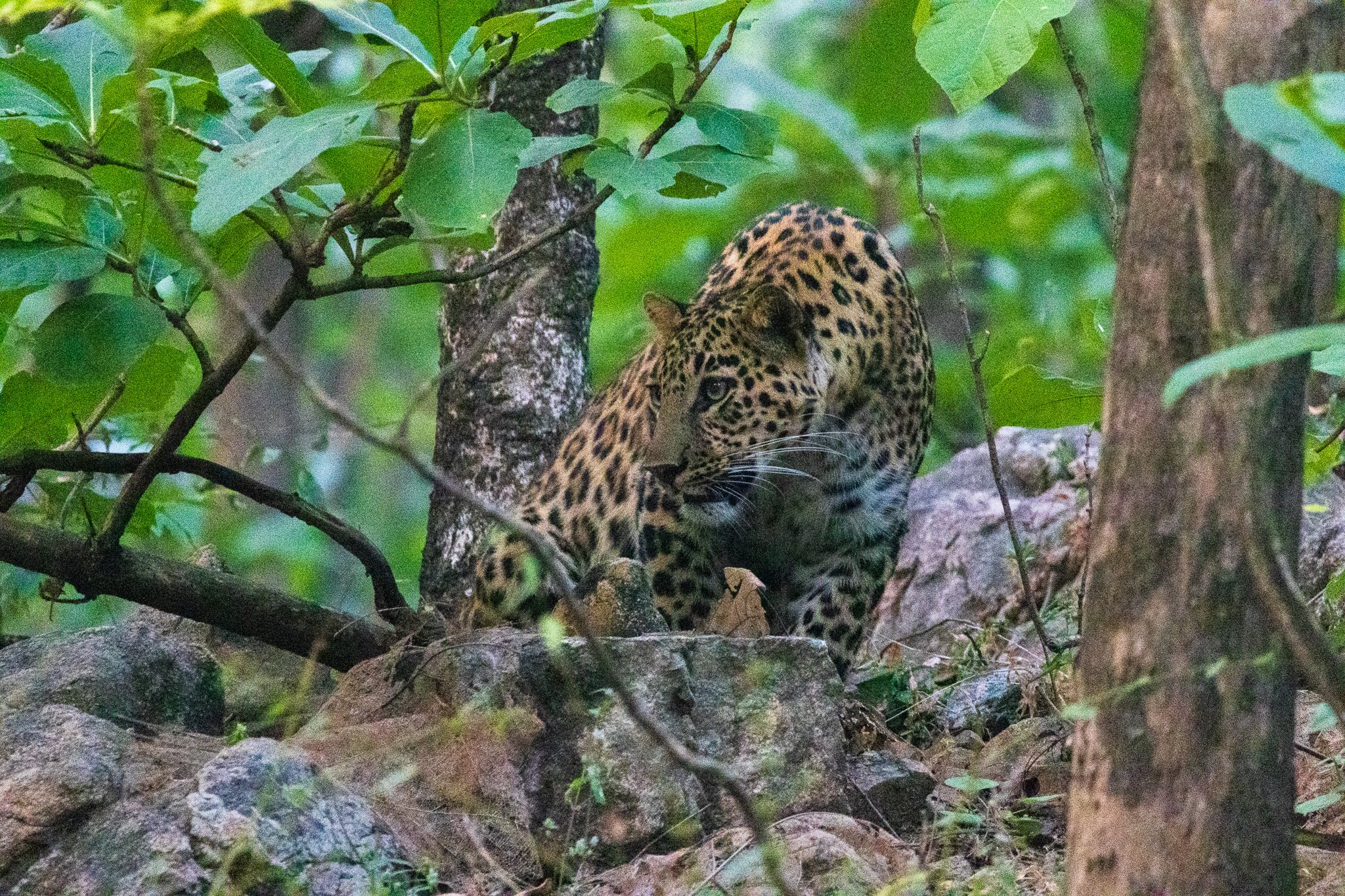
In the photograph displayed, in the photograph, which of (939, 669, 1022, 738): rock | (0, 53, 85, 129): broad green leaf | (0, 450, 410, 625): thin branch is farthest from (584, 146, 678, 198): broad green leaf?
(939, 669, 1022, 738): rock

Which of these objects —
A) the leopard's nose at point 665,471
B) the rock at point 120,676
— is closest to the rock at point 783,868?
the rock at point 120,676

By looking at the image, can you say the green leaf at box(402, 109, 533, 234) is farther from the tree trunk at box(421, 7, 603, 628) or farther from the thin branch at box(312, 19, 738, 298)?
the tree trunk at box(421, 7, 603, 628)

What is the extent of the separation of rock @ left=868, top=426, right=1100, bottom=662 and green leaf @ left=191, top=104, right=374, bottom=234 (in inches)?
150

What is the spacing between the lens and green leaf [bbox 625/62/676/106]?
387 cm

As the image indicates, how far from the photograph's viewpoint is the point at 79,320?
12.6ft

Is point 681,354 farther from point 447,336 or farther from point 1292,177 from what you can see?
point 1292,177

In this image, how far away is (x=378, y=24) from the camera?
325 centimetres

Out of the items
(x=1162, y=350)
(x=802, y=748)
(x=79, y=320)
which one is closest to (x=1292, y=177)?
(x=1162, y=350)

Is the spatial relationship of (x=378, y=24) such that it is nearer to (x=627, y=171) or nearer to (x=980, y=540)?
(x=627, y=171)

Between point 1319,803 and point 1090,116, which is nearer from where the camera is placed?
point 1319,803

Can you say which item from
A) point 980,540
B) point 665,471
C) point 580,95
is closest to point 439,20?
point 580,95

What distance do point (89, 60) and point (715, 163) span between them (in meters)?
1.59

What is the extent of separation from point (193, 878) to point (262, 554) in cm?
688

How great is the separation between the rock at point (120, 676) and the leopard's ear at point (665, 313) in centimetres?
252
